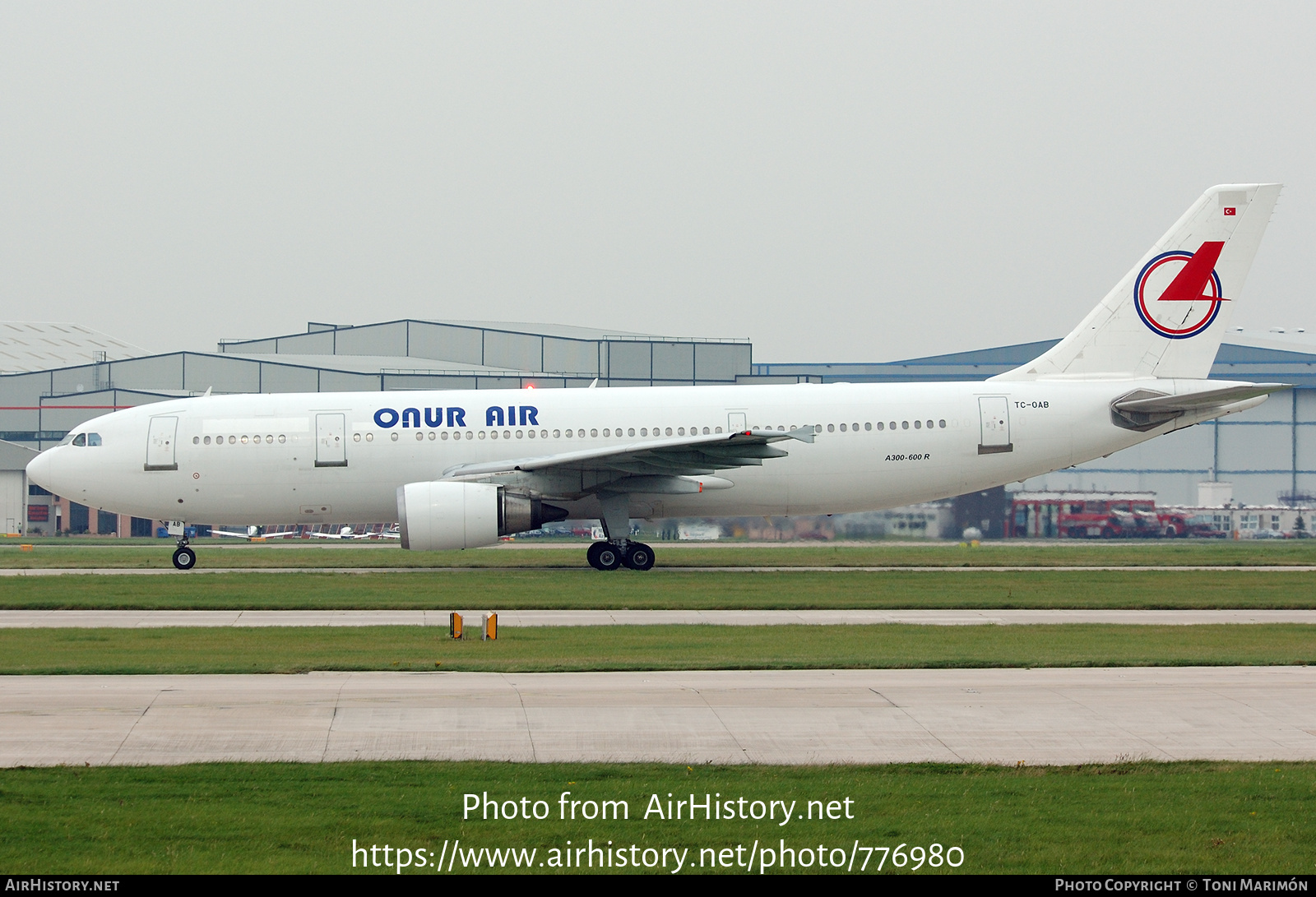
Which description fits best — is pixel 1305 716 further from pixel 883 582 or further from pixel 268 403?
pixel 268 403

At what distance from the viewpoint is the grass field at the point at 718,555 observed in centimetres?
3094

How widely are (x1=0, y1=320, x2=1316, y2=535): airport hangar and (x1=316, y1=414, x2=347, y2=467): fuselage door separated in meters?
25.5

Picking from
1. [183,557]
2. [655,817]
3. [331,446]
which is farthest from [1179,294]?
[655,817]

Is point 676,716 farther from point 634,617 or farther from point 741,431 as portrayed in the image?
point 741,431

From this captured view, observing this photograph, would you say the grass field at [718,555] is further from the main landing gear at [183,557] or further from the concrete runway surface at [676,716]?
the concrete runway surface at [676,716]

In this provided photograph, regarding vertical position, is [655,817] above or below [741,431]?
below

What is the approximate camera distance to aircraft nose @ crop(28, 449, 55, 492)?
2897cm

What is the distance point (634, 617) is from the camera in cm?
1967

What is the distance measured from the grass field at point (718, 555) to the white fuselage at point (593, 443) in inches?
90.4

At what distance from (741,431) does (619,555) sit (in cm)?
385

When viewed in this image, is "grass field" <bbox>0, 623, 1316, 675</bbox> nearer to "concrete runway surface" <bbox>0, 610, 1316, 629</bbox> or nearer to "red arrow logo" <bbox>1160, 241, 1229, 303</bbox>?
"concrete runway surface" <bbox>0, 610, 1316, 629</bbox>

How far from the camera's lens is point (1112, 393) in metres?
28.1

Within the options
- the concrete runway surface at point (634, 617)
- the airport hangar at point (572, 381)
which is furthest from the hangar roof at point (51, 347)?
the concrete runway surface at point (634, 617)

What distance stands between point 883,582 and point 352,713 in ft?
50.5
